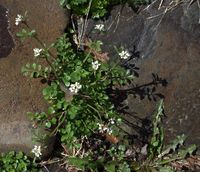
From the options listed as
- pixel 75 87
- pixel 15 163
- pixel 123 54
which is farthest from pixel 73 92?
pixel 15 163

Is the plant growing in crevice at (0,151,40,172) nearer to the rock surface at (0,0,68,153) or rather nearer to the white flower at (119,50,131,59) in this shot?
A: the rock surface at (0,0,68,153)

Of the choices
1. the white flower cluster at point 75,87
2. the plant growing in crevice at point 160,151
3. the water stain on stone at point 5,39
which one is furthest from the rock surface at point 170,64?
the water stain on stone at point 5,39

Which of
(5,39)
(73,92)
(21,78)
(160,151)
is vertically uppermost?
(5,39)

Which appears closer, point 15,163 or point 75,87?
point 75,87

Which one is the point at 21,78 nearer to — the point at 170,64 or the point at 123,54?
the point at 123,54


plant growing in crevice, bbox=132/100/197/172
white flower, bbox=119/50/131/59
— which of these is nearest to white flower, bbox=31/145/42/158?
plant growing in crevice, bbox=132/100/197/172

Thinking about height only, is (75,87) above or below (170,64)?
below
